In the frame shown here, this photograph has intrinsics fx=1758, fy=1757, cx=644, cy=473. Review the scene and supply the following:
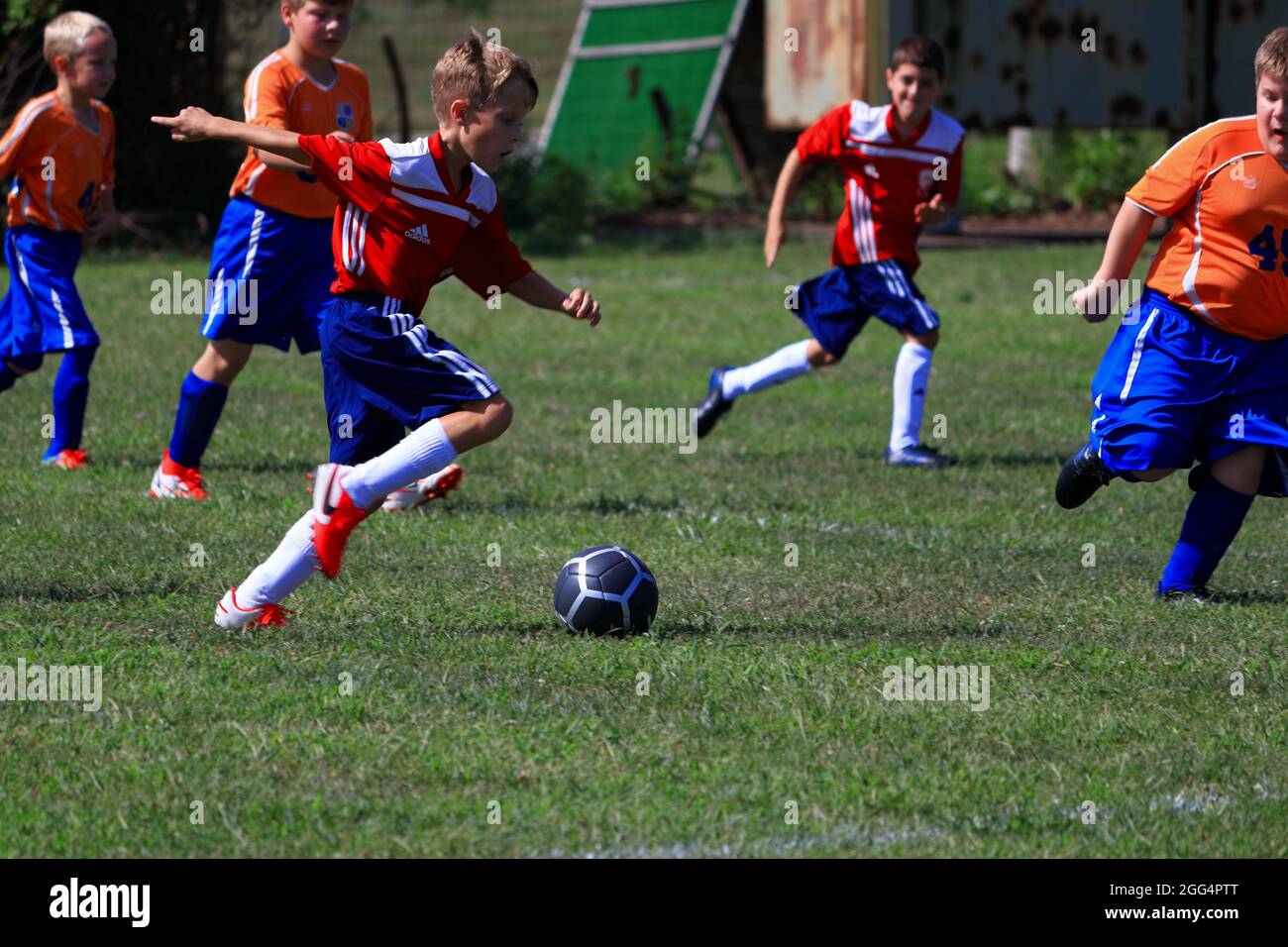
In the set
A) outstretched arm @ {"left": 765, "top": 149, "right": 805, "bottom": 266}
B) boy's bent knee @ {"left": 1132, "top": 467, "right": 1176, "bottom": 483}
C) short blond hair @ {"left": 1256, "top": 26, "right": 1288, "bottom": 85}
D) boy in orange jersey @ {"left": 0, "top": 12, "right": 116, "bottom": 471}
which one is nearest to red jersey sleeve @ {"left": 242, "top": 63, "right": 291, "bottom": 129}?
boy in orange jersey @ {"left": 0, "top": 12, "right": 116, "bottom": 471}

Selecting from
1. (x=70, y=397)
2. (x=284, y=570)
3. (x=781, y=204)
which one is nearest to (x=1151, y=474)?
(x=284, y=570)

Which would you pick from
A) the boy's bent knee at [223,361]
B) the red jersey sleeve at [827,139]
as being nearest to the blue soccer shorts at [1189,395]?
the red jersey sleeve at [827,139]

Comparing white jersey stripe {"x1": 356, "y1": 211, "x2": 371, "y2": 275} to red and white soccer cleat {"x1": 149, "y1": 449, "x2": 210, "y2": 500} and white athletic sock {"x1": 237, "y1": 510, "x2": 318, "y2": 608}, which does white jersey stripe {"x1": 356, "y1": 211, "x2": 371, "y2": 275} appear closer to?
white athletic sock {"x1": 237, "y1": 510, "x2": 318, "y2": 608}

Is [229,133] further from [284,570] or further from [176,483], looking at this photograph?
[176,483]

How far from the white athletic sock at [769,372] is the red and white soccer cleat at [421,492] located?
2154 millimetres

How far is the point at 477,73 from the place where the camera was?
4.96 meters

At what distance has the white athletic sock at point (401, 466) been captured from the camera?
500 cm

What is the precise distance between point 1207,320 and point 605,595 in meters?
2.11

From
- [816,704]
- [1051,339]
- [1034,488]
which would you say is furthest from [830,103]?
[816,704]

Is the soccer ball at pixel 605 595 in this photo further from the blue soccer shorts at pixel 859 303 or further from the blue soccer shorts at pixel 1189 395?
the blue soccer shorts at pixel 859 303

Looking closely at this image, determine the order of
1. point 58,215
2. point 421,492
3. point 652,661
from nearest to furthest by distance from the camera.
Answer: point 652,661 → point 421,492 → point 58,215

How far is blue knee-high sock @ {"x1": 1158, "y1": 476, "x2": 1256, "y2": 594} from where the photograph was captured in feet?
19.1

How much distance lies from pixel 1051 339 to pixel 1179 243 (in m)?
7.14
